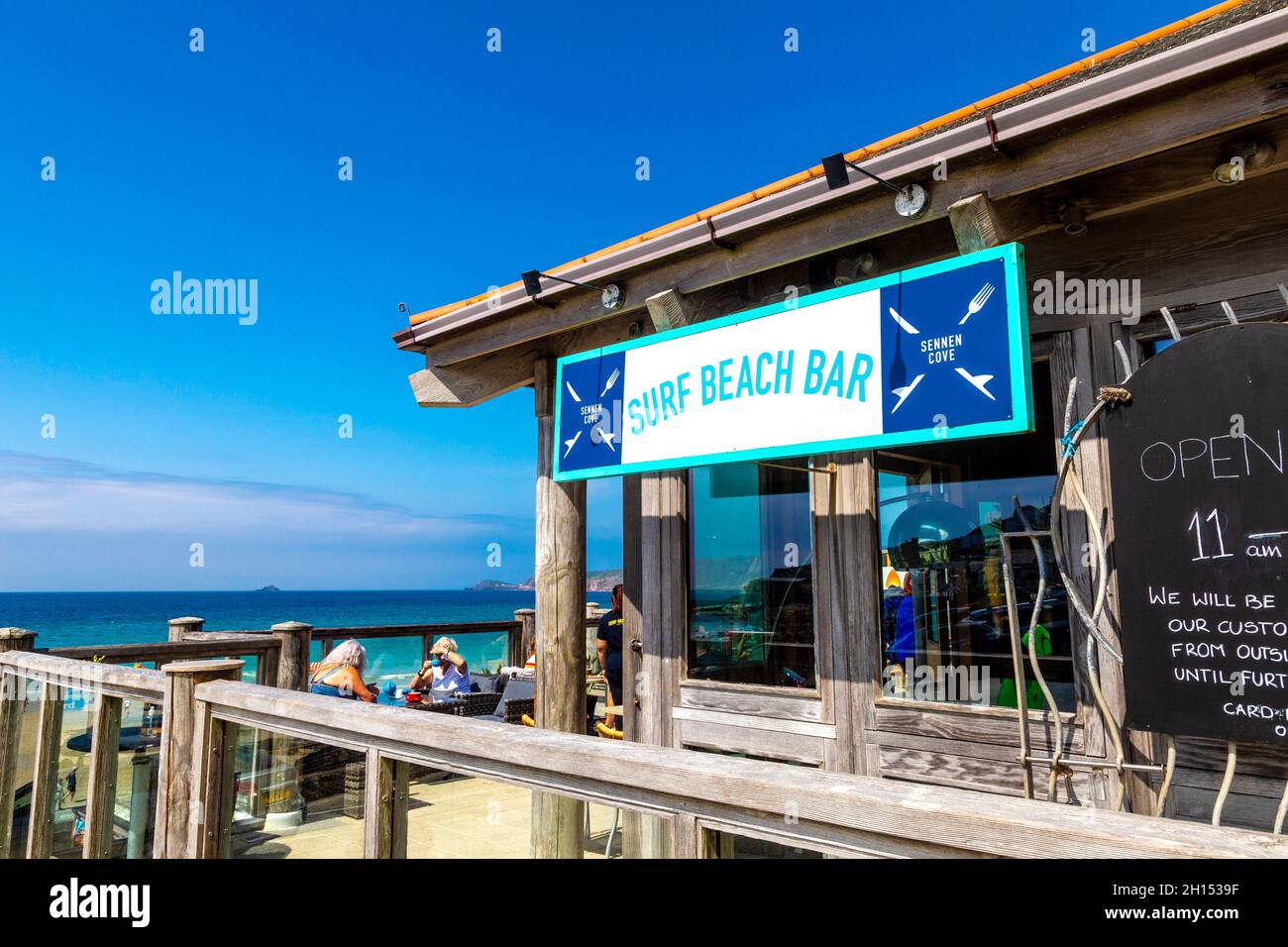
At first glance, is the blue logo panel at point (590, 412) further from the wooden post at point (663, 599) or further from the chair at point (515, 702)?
the chair at point (515, 702)

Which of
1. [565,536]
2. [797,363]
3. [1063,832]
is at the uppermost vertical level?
[797,363]

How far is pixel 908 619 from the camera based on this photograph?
3527mm

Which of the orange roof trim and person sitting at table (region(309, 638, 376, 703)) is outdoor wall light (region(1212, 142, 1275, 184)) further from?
person sitting at table (region(309, 638, 376, 703))

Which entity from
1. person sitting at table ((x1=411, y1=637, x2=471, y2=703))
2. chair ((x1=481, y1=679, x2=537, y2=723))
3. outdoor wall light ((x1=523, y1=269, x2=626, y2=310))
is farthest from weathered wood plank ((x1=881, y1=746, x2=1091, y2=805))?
person sitting at table ((x1=411, y1=637, x2=471, y2=703))

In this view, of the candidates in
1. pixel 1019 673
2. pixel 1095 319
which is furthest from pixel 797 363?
pixel 1019 673

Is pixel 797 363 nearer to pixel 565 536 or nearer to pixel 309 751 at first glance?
pixel 565 536

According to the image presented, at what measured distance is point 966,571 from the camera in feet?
11.1

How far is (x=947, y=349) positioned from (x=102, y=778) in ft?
12.0

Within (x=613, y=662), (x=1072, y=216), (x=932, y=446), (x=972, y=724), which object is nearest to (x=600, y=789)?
(x=972, y=724)

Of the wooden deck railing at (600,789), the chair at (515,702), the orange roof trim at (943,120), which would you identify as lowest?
the chair at (515,702)

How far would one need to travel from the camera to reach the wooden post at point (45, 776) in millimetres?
3885

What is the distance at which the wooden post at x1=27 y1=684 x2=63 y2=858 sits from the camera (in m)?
3.88

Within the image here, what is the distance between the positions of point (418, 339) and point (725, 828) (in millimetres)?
3837

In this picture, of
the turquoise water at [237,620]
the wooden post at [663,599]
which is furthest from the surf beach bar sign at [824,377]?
the turquoise water at [237,620]
